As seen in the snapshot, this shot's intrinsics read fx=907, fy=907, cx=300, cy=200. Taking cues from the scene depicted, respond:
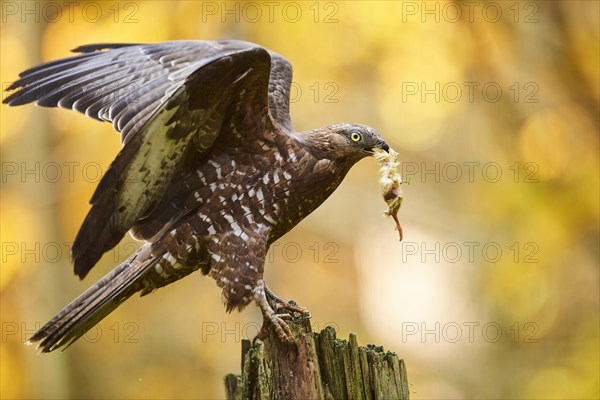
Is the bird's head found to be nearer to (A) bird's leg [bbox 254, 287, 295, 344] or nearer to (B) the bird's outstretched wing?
(B) the bird's outstretched wing

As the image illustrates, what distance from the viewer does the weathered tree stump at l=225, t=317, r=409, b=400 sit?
5.17 m

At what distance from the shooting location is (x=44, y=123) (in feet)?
48.9

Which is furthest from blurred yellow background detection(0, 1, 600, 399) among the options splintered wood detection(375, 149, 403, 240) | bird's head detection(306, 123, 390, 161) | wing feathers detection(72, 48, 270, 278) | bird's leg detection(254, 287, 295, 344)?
wing feathers detection(72, 48, 270, 278)

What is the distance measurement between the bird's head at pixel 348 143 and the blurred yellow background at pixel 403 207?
692cm

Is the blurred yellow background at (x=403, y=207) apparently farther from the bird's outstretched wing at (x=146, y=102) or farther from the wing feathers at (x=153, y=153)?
the wing feathers at (x=153, y=153)

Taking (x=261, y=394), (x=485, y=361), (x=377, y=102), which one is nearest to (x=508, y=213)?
(x=485, y=361)

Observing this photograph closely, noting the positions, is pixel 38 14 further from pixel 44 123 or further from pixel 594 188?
pixel 594 188

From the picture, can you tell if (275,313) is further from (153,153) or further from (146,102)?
(146,102)

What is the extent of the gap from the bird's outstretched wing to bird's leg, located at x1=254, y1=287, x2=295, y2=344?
3.24 ft

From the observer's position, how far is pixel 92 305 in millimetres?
6230

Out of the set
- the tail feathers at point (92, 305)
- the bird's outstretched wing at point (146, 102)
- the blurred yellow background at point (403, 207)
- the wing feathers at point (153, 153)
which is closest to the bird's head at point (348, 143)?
the bird's outstretched wing at point (146, 102)

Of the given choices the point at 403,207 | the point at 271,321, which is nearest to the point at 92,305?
the point at 271,321

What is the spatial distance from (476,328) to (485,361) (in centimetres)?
52

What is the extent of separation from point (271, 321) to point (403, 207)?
9314 mm
